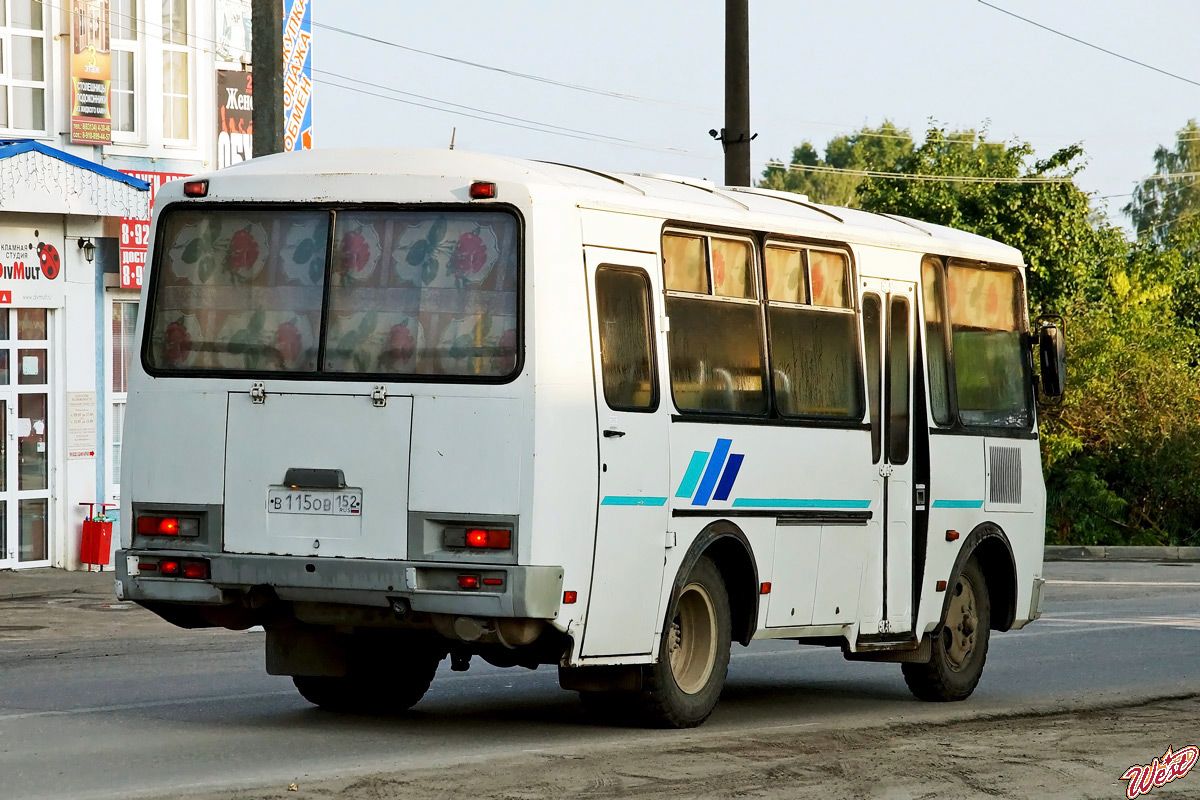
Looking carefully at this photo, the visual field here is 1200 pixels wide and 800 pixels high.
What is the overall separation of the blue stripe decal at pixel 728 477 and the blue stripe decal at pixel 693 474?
0.19 metres

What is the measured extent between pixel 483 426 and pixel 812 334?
270 cm

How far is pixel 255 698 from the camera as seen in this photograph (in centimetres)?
1140

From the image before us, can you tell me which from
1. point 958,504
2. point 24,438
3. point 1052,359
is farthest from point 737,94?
point 958,504

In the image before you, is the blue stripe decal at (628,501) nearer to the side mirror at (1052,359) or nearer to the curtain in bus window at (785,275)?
the curtain in bus window at (785,275)

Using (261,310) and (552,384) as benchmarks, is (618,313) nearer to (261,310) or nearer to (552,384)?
(552,384)

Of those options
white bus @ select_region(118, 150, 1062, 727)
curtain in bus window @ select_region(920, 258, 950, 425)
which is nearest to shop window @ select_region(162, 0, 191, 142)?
curtain in bus window @ select_region(920, 258, 950, 425)

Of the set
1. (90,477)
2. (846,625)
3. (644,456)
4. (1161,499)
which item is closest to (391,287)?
(644,456)

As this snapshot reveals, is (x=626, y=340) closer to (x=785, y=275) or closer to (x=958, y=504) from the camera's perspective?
(x=785, y=275)

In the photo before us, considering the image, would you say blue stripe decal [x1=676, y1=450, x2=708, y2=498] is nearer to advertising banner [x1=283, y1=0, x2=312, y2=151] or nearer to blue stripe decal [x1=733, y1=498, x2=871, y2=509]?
blue stripe decal [x1=733, y1=498, x2=871, y2=509]

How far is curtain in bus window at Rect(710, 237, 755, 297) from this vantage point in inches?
414

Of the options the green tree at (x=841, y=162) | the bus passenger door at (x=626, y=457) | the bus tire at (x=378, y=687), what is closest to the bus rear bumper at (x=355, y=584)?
the bus passenger door at (x=626, y=457)

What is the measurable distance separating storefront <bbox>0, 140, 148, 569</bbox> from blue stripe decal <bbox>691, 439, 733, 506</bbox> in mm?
13294

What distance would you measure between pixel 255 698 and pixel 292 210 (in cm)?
310

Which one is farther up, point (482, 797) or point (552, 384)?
point (552, 384)
